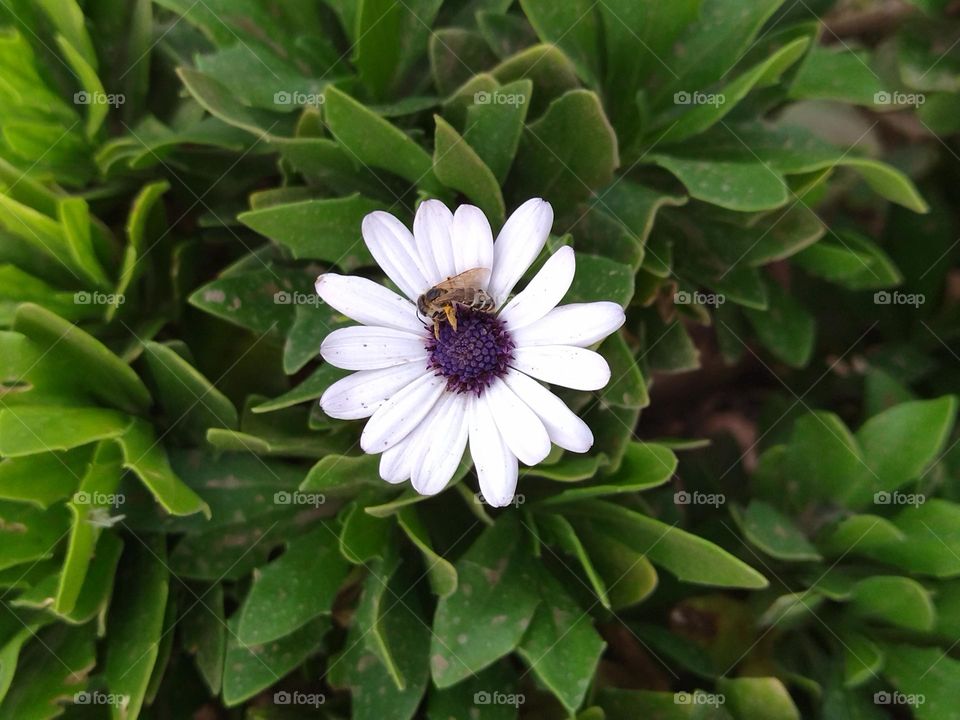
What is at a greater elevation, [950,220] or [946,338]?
[950,220]

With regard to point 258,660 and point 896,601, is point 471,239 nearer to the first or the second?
point 258,660

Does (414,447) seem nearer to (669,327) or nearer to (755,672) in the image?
(669,327)

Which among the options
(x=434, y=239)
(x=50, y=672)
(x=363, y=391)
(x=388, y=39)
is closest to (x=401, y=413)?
(x=363, y=391)

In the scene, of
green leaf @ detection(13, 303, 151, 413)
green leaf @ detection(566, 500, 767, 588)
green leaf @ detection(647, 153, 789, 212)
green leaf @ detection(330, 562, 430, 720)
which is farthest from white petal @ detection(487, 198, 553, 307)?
green leaf @ detection(13, 303, 151, 413)

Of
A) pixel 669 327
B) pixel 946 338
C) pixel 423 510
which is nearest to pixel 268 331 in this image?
pixel 423 510

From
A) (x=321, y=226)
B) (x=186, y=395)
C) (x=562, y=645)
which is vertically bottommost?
(x=562, y=645)

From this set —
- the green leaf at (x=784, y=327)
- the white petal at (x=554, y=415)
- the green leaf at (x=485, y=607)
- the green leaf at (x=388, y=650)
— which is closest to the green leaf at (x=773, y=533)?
the green leaf at (x=784, y=327)

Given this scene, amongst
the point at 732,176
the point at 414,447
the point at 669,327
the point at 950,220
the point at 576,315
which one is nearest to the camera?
the point at 576,315
